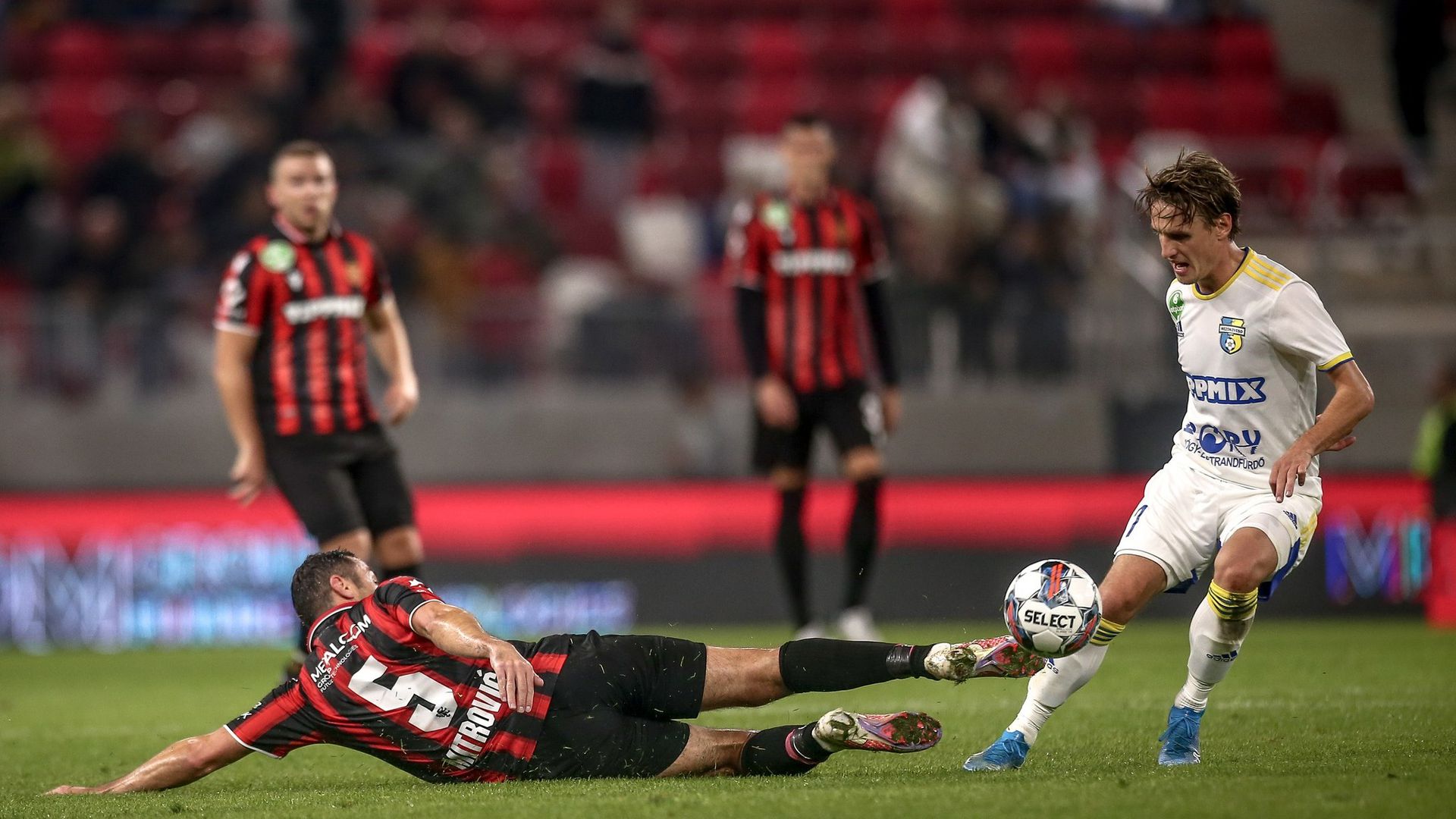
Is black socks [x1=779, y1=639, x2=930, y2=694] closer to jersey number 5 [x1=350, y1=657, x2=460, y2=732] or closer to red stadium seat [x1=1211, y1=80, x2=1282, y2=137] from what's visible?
jersey number 5 [x1=350, y1=657, x2=460, y2=732]

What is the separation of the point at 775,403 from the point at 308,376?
265cm

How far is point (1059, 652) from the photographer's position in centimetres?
471

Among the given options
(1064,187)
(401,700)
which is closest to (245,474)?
(401,700)

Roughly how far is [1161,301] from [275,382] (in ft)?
22.6

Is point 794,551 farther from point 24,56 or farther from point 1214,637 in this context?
point 24,56

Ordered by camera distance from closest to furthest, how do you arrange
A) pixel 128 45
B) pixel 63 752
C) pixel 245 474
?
pixel 63 752 < pixel 245 474 < pixel 128 45

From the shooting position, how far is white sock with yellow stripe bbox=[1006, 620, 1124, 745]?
520cm

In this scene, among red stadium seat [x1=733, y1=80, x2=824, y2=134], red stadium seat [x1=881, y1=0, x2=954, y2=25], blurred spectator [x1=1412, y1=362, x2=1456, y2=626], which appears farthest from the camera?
red stadium seat [x1=881, y1=0, x2=954, y2=25]

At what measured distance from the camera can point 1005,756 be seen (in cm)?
520

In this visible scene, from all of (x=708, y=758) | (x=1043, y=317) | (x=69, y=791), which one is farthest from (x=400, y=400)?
(x=1043, y=317)

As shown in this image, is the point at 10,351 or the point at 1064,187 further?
the point at 1064,187

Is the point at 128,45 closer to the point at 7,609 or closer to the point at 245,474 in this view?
the point at 7,609

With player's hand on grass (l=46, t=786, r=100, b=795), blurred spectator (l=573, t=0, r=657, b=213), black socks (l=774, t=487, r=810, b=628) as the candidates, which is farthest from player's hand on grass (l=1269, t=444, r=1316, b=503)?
blurred spectator (l=573, t=0, r=657, b=213)

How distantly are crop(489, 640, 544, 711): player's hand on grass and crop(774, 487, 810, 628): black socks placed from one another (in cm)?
449
